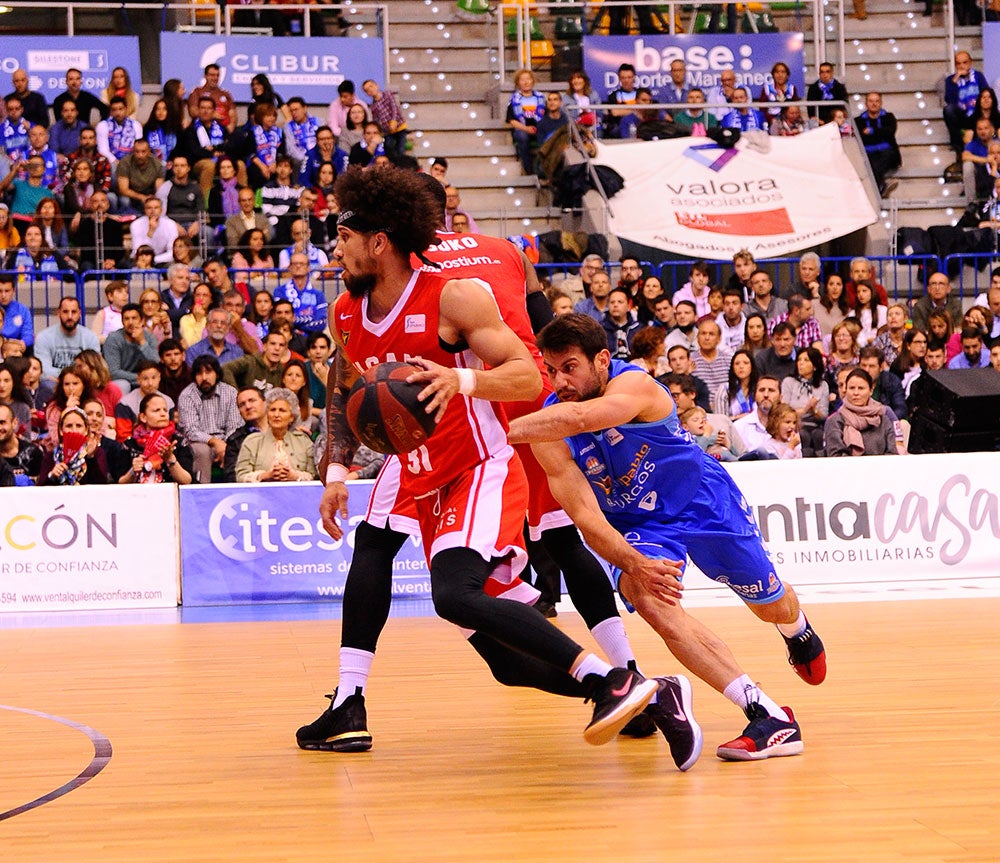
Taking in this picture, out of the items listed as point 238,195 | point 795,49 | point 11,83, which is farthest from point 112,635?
point 795,49

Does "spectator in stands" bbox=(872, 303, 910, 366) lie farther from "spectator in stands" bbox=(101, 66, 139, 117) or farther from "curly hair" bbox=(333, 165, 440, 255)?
"curly hair" bbox=(333, 165, 440, 255)

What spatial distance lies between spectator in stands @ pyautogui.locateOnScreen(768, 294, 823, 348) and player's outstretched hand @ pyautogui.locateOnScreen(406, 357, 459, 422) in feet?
33.4

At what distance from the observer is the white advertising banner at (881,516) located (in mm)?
10766

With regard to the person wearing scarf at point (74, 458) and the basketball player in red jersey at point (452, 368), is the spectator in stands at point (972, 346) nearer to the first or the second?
the person wearing scarf at point (74, 458)

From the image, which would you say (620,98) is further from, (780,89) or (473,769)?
(473,769)

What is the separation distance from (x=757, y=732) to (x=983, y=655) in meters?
2.72

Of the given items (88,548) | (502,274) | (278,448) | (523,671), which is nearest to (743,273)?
(278,448)

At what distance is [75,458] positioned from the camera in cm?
1086

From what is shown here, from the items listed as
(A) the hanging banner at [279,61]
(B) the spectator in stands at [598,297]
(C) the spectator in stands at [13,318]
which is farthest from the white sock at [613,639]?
(A) the hanging banner at [279,61]

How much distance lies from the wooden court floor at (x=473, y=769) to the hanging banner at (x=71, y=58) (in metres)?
11.4

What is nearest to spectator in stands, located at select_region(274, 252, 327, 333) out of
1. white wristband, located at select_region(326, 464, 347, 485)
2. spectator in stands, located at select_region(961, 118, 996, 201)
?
spectator in stands, located at select_region(961, 118, 996, 201)

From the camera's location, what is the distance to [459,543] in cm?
473

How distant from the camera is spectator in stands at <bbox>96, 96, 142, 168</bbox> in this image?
16219 millimetres

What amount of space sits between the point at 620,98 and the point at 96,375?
8787 millimetres
